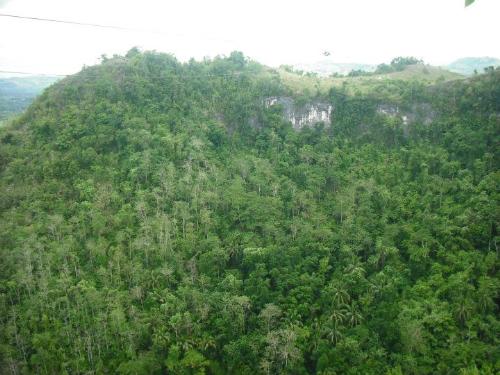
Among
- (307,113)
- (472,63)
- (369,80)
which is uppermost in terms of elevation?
(472,63)

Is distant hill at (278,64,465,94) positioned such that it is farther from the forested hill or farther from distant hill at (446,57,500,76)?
distant hill at (446,57,500,76)

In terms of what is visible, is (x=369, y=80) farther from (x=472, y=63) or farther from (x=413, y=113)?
(x=472, y=63)

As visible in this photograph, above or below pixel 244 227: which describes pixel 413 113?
above

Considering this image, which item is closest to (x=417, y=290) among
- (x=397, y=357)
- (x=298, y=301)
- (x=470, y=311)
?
(x=470, y=311)

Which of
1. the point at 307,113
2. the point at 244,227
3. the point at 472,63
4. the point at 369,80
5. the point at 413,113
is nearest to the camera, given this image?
the point at 244,227

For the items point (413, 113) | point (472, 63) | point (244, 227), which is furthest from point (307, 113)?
point (472, 63)

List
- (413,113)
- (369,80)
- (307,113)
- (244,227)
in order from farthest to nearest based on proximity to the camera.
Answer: (369,80) → (307,113) → (413,113) → (244,227)
